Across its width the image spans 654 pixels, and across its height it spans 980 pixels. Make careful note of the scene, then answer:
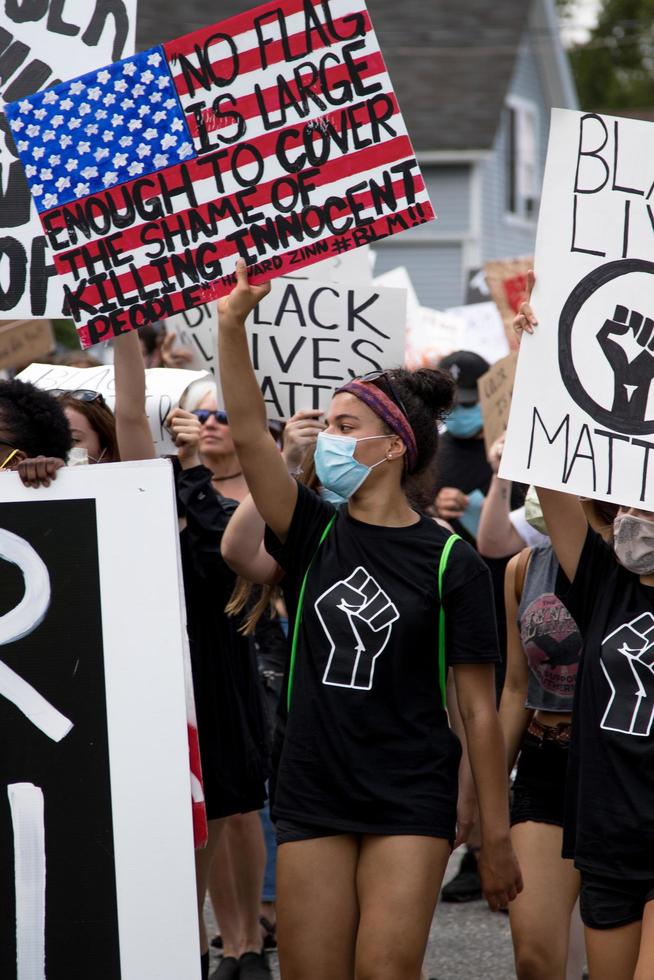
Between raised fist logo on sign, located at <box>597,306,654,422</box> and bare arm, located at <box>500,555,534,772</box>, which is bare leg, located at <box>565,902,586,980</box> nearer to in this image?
bare arm, located at <box>500,555,534,772</box>

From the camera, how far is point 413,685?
381 centimetres

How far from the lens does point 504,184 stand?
26719 millimetres

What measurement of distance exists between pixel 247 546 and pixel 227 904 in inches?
75.2

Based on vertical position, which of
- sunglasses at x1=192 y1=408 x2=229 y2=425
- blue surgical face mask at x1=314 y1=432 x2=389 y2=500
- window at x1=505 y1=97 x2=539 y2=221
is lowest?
blue surgical face mask at x1=314 y1=432 x2=389 y2=500

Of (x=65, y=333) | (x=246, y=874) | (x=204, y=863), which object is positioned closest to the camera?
(x=204, y=863)

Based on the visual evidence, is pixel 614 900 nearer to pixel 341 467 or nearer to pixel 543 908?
pixel 543 908

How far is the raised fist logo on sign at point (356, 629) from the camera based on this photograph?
378 centimetres

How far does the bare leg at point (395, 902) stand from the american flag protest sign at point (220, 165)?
4.98 feet

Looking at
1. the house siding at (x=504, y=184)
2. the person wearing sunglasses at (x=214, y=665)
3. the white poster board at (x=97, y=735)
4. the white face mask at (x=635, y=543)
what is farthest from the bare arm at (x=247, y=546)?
the house siding at (x=504, y=184)

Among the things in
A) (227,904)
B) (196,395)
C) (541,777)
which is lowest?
(227,904)

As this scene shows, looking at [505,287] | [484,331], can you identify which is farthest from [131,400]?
[484,331]

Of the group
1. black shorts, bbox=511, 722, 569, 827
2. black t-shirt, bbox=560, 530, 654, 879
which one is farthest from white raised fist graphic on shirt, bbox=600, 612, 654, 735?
black shorts, bbox=511, 722, 569, 827

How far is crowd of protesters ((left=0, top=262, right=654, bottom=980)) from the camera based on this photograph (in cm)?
362

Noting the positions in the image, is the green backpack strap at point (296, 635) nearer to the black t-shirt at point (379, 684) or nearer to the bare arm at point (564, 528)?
the black t-shirt at point (379, 684)
